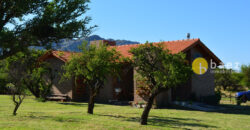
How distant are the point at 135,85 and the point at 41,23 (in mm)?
11926

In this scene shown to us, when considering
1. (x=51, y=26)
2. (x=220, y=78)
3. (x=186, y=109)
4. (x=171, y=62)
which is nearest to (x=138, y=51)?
(x=171, y=62)

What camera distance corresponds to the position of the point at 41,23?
1048 cm

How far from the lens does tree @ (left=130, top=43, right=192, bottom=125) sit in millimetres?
11398

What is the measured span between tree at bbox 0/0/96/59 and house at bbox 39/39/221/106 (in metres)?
10.2

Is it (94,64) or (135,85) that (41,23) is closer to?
(94,64)

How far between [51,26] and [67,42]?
920 millimetres

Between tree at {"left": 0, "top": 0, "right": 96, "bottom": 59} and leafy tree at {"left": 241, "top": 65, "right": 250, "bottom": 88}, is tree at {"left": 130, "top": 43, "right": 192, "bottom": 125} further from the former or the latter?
leafy tree at {"left": 241, "top": 65, "right": 250, "bottom": 88}

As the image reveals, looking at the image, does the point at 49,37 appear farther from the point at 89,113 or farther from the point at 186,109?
the point at 186,109

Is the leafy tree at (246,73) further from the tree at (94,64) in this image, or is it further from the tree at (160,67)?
the tree at (160,67)

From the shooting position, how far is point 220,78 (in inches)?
1526

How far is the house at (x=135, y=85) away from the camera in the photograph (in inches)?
861

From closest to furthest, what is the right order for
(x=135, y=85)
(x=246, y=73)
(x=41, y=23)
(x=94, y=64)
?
(x=41, y=23) → (x=94, y=64) → (x=135, y=85) → (x=246, y=73)

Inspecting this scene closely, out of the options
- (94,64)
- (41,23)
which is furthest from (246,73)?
(41,23)

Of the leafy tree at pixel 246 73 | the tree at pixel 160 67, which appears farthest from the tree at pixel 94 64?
the leafy tree at pixel 246 73
